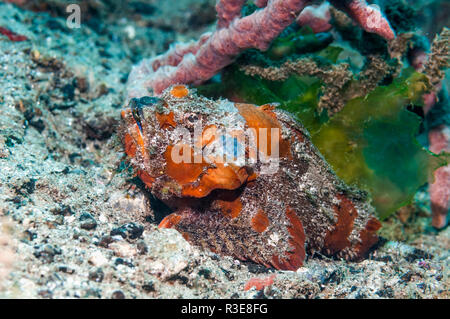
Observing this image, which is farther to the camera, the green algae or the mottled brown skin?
the green algae

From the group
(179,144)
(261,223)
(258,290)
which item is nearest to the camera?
(258,290)

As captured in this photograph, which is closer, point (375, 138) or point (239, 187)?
point (239, 187)

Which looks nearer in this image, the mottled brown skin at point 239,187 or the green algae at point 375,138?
the mottled brown skin at point 239,187
